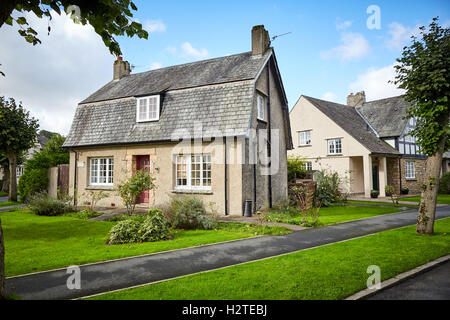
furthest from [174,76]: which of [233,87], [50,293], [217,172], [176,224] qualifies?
[50,293]

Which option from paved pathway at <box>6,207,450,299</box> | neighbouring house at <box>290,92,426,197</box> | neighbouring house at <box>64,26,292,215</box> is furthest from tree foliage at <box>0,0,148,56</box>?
neighbouring house at <box>290,92,426,197</box>

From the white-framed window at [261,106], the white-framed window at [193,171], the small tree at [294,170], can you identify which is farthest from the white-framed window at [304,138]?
the white-framed window at [193,171]

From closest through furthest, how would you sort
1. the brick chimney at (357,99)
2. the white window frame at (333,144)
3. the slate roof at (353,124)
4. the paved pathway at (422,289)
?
the paved pathway at (422,289), the slate roof at (353,124), the white window frame at (333,144), the brick chimney at (357,99)

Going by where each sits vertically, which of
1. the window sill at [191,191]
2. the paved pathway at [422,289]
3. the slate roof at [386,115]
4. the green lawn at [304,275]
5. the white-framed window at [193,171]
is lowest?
the paved pathway at [422,289]

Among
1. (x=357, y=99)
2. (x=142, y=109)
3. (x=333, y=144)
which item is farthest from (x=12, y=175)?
(x=357, y=99)

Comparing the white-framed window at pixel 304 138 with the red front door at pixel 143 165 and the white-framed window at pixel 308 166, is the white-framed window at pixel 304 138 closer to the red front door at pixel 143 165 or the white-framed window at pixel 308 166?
the white-framed window at pixel 308 166

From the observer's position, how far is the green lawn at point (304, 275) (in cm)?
422

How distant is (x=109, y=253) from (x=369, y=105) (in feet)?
97.2

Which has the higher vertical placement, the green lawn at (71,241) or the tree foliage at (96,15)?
the tree foliage at (96,15)

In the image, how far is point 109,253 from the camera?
6.71 metres

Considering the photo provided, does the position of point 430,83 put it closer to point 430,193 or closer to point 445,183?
point 430,193

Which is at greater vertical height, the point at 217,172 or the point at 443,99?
the point at 443,99
